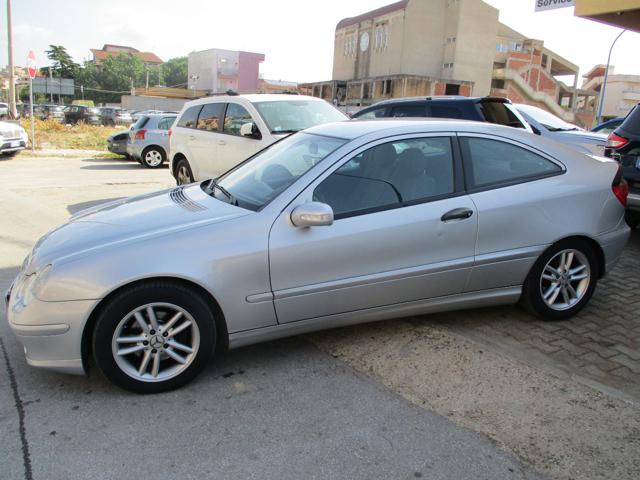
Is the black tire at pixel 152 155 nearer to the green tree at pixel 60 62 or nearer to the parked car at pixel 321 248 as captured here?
the parked car at pixel 321 248

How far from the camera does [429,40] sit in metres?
56.8

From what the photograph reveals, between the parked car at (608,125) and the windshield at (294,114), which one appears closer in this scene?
the windshield at (294,114)

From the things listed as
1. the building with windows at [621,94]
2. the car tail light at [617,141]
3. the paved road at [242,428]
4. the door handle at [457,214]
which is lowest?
the paved road at [242,428]

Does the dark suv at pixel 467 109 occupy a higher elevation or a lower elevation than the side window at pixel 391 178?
higher

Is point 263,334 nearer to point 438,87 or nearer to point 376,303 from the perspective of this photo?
point 376,303

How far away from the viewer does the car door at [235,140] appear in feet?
25.2

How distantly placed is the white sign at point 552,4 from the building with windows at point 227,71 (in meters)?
74.8

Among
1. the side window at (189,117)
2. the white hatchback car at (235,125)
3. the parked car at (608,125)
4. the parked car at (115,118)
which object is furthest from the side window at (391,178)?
the parked car at (115,118)

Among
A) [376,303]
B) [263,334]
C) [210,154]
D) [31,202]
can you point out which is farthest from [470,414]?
[31,202]

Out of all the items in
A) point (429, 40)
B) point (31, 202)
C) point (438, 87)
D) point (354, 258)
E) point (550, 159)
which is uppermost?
point (429, 40)

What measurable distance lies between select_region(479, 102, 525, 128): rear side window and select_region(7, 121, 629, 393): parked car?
12.3ft

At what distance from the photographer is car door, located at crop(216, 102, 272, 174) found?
7676 millimetres

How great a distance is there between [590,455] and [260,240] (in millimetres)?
2109

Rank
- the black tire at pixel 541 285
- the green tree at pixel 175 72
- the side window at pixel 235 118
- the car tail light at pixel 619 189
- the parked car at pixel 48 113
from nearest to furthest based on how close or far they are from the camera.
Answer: the black tire at pixel 541 285
the car tail light at pixel 619 189
the side window at pixel 235 118
the parked car at pixel 48 113
the green tree at pixel 175 72
